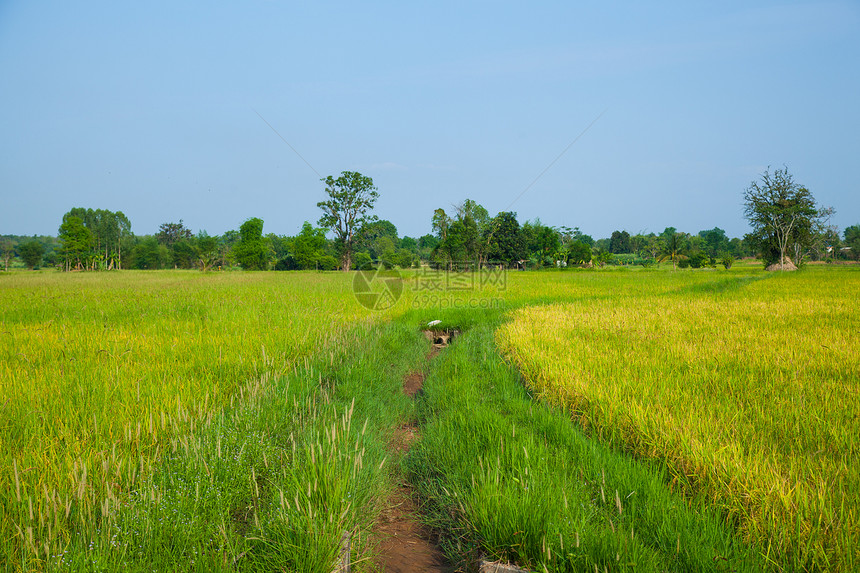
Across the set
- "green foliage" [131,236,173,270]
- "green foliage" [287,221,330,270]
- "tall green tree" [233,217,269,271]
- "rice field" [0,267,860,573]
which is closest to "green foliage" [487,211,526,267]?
"green foliage" [287,221,330,270]

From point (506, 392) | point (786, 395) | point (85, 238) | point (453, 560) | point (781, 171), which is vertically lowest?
point (453, 560)

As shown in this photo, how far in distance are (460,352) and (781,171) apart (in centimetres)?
5314

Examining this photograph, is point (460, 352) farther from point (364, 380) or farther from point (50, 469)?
point (50, 469)

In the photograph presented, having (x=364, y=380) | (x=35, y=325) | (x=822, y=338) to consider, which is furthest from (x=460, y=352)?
(x=35, y=325)

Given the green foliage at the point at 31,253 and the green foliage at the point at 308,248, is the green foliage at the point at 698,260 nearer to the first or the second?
the green foliage at the point at 308,248

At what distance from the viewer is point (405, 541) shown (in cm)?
287

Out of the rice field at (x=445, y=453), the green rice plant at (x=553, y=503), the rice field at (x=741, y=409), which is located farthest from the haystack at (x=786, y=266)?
the green rice plant at (x=553, y=503)

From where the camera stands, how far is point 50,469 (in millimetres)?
2354

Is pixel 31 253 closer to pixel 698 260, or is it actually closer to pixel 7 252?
pixel 7 252

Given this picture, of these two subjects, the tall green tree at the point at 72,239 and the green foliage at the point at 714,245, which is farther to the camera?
the green foliage at the point at 714,245

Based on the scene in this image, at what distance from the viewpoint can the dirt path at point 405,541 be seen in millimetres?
Answer: 2598

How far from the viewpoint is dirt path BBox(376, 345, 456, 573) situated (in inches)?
102

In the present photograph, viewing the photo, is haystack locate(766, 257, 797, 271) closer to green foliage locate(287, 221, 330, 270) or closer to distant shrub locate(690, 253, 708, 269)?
distant shrub locate(690, 253, 708, 269)

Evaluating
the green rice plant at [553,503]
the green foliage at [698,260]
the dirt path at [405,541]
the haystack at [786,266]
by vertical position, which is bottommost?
the dirt path at [405,541]
